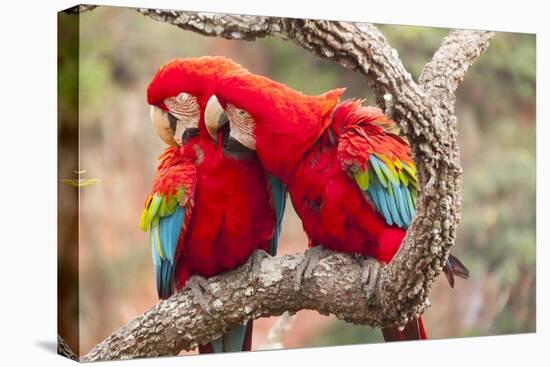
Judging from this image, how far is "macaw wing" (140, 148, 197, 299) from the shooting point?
3.84 meters

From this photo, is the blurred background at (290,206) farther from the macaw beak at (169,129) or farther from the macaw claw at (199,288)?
the macaw claw at (199,288)

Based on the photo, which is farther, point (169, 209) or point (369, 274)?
point (369, 274)

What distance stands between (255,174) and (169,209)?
41cm

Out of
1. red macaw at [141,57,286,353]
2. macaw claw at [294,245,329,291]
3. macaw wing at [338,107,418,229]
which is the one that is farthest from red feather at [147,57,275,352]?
macaw wing at [338,107,418,229]

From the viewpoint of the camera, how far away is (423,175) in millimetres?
3828

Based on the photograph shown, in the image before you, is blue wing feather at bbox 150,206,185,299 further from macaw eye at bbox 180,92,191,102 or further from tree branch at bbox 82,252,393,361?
macaw eye at bbox 180,92,191,102

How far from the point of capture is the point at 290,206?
404 centimetres

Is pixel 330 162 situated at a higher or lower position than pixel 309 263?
higher

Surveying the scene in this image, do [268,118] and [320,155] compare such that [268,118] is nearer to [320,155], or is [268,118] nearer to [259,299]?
[320,155]

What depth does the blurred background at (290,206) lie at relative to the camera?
3.76m

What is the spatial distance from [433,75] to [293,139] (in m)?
0.70

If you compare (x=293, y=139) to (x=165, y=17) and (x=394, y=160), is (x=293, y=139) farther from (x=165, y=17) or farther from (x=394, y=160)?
(x=165, y=17)

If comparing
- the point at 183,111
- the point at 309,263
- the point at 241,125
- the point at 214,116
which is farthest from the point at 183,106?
the point at 309,263

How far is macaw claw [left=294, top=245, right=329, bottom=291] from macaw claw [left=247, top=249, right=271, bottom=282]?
170 mm
